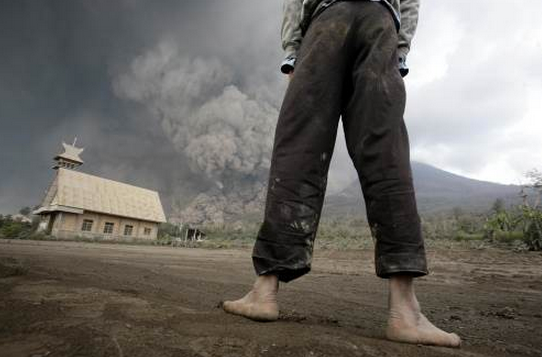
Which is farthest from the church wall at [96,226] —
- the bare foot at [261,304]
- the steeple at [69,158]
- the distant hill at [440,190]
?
the distant hill at [440,190]

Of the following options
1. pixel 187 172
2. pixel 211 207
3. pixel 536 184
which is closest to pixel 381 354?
pixel 536 184

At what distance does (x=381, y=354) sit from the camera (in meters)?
0.86

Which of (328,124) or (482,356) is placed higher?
(328,124)

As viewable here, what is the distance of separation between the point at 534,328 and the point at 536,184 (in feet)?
66.6

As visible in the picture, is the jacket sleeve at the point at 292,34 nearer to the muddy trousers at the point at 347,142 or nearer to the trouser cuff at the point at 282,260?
the muddy trousers at the point at 347,142

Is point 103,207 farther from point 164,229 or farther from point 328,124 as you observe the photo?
point 328,124

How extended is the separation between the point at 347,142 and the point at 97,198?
1061 inches

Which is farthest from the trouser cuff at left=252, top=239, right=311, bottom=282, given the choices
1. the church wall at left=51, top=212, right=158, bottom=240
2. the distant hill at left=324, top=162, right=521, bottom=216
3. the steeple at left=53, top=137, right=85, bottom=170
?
the distant hill at left=324, top=162, right=521, bottom=216

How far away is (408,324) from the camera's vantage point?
1.07m

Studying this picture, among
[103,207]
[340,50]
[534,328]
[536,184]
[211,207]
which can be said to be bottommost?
[534,328]

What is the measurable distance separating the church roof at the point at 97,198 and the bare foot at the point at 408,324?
24.7m

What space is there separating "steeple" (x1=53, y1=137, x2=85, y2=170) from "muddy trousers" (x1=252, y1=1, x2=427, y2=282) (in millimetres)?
37402

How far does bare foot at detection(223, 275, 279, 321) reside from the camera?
1149mm

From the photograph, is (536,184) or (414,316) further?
(536,184)
